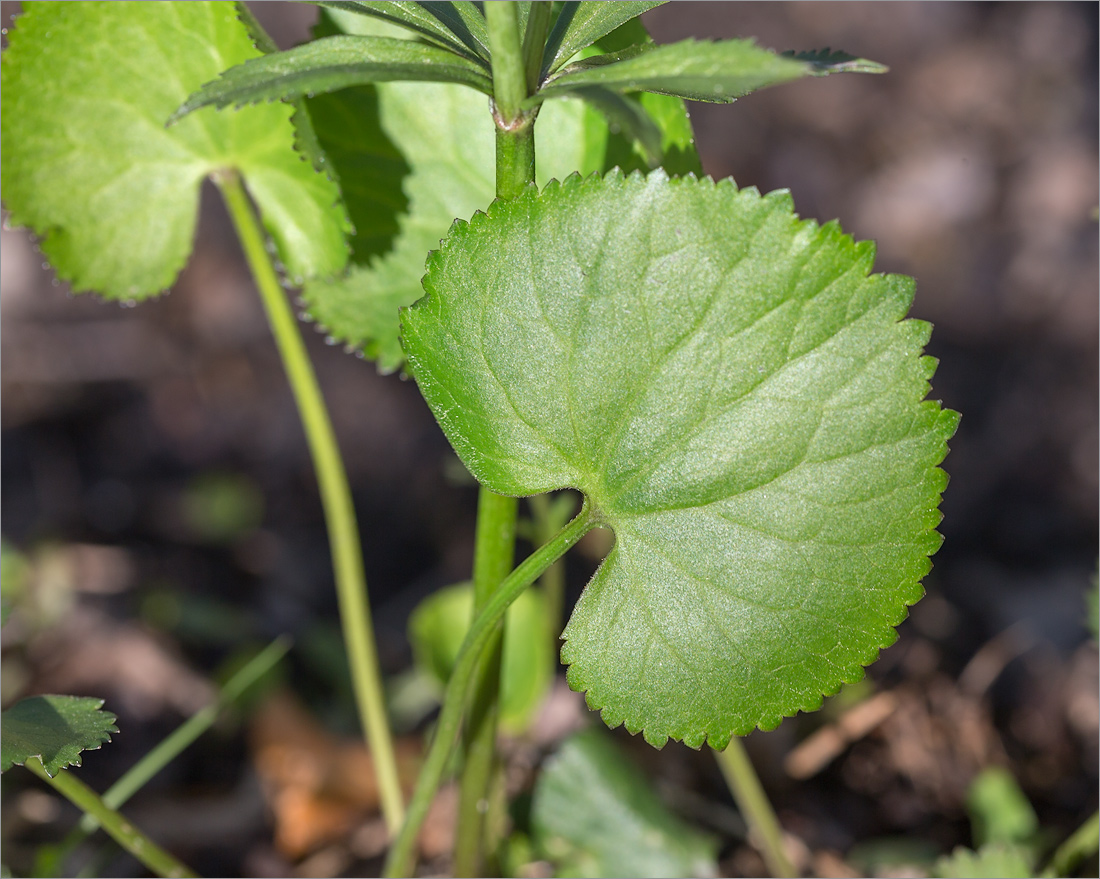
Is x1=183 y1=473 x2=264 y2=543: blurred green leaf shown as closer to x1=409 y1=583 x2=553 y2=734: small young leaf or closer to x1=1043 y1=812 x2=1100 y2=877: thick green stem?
x1=409 y1=583 x2=553 y2=734: small young leaf

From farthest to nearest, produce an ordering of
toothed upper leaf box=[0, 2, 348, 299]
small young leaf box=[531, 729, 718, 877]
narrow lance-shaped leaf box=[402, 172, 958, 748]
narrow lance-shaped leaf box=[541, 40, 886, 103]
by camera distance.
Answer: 1. small young leaf box=[531, 729, 718, 877]
2. toothed upper leaf box=[0, 2, 348, 299]
3. narrow lance-shaped leaf box=[402, 172, 958, 748]
4. narrow lance-shaped leaf box=[541, 40, 886, 103]

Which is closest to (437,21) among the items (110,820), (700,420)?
(700,420)

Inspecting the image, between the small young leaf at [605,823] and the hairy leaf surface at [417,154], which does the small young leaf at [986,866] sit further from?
the hairy leaf surface at [417,154]

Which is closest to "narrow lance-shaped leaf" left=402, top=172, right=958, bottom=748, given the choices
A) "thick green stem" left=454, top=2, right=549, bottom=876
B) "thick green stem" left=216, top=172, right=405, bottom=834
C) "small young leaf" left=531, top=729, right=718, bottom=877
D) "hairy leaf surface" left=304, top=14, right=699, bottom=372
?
"thick green stem" left=454, top=2, right=549, bottom=876

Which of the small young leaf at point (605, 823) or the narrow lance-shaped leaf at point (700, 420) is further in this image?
the small young leaf at point (605, 823)

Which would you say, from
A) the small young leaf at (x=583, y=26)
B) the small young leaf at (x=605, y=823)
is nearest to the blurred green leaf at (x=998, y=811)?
the small young leaf at (x=605, y=823)

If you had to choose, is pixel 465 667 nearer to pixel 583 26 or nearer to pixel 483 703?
pixel 483 703

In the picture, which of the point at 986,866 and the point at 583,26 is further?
the point at 986,866
